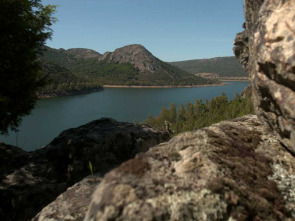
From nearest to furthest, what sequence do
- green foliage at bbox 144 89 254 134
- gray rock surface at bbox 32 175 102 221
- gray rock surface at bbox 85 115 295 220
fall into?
1. gray rock surface at bbox 85 115 295 220
2. gray rock surface at bbox 32 175 102 221
3. green foliage at bbox 144 89 254 134

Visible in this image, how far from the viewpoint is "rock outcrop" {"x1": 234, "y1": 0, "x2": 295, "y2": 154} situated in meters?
3.89

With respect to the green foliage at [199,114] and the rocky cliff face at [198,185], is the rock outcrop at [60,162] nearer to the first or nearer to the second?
the rocky cliff face at [198,185]

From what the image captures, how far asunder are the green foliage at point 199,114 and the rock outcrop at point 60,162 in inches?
2547

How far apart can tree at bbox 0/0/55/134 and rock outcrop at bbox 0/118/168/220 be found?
7.36 ft

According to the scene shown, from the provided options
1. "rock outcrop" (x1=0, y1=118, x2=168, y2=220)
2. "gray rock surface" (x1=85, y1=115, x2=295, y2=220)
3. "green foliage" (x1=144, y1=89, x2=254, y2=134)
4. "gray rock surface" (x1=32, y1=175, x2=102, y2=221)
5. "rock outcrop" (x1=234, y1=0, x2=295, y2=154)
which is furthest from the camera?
"green foliage" (x1=144, y1=89, x2=254, y2=134)

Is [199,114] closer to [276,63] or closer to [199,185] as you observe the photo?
[276,63]

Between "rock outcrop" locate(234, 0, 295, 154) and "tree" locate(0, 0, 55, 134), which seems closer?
"rock outcrop" locate(234, 0, 295, 154)

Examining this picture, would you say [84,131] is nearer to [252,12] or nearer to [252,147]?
[252,147]

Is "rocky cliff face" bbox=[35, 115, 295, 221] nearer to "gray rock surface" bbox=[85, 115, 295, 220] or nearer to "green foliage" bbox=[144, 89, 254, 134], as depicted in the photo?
"gray rock surface" bbox=[85, 115, 295, 220]

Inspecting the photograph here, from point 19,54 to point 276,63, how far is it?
918 cm

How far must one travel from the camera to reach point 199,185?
148 inches

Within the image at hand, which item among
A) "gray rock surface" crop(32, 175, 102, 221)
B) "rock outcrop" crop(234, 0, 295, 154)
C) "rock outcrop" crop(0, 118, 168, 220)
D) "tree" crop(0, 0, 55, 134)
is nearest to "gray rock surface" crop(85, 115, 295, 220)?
"rock outcrop" crop(234, 0, 295, 154)

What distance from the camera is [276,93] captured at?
4445 mm

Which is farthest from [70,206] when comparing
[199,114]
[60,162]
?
[199,114]
